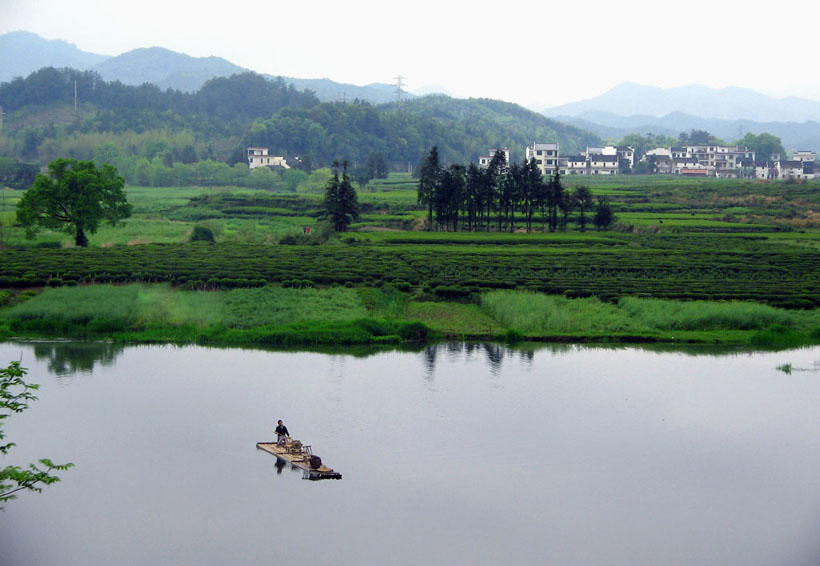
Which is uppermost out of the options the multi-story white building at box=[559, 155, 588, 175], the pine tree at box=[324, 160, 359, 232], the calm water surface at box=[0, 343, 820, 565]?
the multi-story white building at box=[559, 155, 588, 175]

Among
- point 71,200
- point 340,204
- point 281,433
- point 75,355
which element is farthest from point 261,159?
point 281,433

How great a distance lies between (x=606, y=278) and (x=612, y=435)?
26079mm

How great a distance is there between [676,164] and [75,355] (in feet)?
502

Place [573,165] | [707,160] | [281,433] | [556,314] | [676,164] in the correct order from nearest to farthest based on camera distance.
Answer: [281,433]
[556,314]
[573,165]
[676,164]
[707,160]

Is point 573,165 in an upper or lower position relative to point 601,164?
lower

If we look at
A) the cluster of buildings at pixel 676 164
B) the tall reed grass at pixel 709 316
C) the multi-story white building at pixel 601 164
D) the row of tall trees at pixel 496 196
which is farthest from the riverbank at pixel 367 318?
the multi-story white building at pixel 601 164

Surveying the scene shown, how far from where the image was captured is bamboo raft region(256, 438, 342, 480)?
2366cm

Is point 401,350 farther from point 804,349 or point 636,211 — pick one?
point 636,211

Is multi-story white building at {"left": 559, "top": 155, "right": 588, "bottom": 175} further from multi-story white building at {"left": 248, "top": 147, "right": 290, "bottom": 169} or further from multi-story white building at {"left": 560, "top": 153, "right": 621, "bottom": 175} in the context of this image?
multi-story white building at {"left": 248, "top": 147, "right": 290, "bottom": 169}

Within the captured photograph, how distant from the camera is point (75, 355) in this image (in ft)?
119

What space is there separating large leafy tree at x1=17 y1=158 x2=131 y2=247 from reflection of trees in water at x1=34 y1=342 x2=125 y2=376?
27.9m

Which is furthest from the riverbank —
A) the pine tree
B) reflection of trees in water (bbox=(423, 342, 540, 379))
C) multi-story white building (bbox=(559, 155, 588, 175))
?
multi-story white building (bbox=(559, 155, 588, 175))

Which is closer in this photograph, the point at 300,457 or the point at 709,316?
the point at 300,457

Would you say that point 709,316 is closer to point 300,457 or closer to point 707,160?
point 300,457
